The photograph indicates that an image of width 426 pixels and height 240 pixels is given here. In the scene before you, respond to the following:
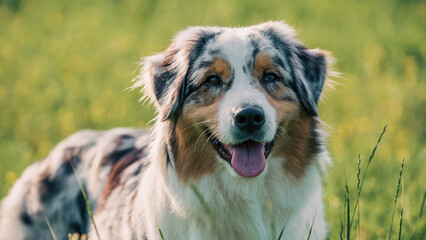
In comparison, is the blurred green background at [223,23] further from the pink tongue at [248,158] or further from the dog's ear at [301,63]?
the pink tongue at [248,158]

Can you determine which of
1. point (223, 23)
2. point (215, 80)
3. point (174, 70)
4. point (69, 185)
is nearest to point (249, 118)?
point (215, 80)

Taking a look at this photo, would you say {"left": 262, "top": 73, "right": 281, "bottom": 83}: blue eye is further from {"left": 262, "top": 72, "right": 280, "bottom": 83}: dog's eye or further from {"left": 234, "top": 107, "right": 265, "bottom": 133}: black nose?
{"left": 234, "top": 107, "right": 265, "bottom": 133}: black nose

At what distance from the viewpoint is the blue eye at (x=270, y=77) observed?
3664 millimetres

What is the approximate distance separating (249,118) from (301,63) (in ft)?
2.87

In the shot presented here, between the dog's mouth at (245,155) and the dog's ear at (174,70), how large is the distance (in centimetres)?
37

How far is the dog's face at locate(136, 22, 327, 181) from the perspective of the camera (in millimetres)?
3473

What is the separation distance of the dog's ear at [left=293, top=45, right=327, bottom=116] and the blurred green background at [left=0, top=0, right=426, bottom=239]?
910mm

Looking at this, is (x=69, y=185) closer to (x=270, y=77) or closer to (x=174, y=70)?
(x=174, y=70)

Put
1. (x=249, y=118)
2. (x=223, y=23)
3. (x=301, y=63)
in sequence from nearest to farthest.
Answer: (x=249, y=118) → (x=301, y=63) → (x=223, y=23)

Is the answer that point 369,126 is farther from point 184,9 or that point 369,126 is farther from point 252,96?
point 184,9

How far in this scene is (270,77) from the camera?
3.68 metres

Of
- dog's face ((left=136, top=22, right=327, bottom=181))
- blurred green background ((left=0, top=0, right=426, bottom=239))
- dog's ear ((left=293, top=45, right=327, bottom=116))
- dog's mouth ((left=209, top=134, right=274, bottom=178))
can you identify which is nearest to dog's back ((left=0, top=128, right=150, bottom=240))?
blurred green background ((left=0, top=0, right=426, bottom=239))

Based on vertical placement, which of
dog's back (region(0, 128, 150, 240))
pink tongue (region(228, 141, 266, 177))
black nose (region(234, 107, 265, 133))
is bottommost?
dog's back (region(0, 128, 150, 240))

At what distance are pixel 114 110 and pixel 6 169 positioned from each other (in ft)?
6.32
